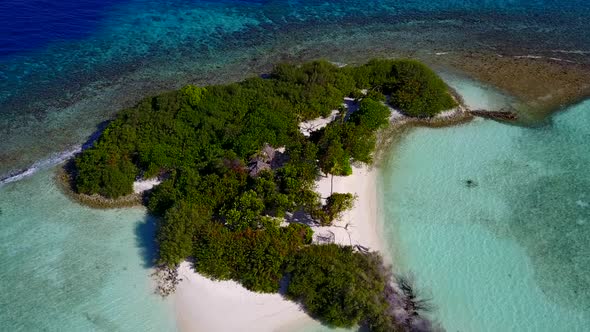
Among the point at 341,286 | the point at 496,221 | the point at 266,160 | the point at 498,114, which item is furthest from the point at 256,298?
the point at 498,114

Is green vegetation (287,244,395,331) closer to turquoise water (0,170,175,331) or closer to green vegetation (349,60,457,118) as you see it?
turquoise water (0,170,175,331)

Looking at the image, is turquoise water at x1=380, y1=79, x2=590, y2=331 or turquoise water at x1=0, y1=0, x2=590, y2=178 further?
turquoise water at x1=0, y1=0, x2=590, y2=178

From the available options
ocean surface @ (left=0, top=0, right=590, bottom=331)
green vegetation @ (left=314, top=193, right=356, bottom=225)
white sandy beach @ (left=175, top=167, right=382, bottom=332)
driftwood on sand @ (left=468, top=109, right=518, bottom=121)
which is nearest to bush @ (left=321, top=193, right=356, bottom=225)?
green vegetation @ (left=314, top=193, right=356, bottom=225)

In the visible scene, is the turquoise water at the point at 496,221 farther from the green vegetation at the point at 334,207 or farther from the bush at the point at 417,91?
the green vegetation at the point at 334,207

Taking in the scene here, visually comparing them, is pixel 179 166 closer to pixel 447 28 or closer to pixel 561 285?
pixel 561 285

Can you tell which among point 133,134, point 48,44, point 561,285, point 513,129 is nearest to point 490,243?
point 561,285

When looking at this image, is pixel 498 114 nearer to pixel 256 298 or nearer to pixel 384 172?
pixel 384 172
